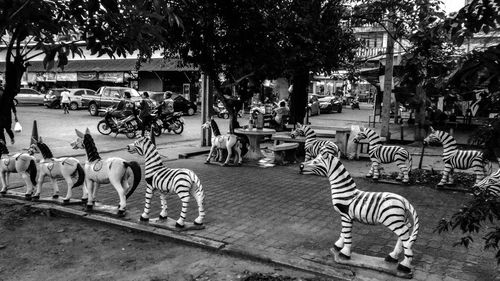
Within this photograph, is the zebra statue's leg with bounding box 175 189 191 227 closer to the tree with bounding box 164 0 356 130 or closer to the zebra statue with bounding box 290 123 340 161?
the zebra statue with bounding box 290 123 340 161

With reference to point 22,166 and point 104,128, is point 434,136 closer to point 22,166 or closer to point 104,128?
point 22,166

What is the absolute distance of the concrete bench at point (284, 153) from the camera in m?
11.4

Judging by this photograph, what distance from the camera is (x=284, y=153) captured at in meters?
11.8

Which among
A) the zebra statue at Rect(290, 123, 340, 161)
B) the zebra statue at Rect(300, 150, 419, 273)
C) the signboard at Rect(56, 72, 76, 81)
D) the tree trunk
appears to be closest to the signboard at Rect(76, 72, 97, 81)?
the signboard at Rect(56, 72, 76, 81)

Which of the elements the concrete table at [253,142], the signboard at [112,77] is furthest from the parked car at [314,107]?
the concrete table at [253,142]

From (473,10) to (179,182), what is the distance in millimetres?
4073

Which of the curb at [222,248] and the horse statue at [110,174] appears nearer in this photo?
the curb at [222,248]

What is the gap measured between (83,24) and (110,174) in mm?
2173

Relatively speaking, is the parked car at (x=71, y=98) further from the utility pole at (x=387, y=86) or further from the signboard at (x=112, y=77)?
the utility pole at (x=387, y=86)

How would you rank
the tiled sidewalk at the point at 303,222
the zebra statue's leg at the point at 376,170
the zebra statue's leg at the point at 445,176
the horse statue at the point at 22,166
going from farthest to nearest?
the zebra statue's leg at the point at 376,170 → the zebra statue's leg at the point at 445,176 → the horse statue at the point at 22,166 → the tiled sidewalk at the point at 303,222

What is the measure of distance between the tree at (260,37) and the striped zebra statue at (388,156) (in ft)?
8.25

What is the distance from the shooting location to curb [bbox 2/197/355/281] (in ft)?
14.8

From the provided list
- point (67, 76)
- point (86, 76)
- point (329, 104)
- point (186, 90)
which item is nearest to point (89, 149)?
point (186, 90)

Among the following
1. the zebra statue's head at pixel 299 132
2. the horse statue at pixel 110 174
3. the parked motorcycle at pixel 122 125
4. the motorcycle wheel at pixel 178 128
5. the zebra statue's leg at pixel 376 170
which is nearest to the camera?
the horse statue at pixel 110 174
